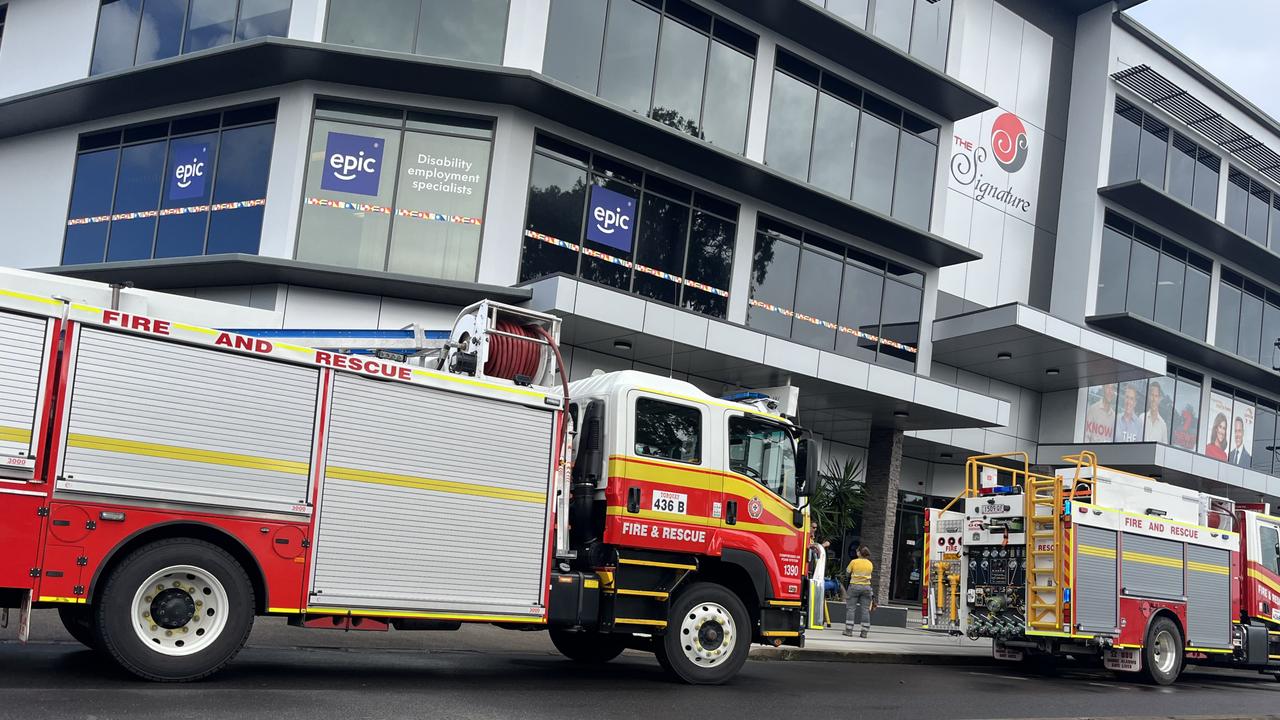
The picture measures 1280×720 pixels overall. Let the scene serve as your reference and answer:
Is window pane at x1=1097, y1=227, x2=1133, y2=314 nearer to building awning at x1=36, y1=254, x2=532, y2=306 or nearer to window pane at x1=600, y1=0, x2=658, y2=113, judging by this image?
window pane at x1=600, y1=0, x2=658, y2=113

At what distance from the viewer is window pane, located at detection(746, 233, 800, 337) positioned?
21766mm

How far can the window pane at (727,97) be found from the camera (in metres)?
21.0

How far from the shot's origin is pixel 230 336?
845 centimetres

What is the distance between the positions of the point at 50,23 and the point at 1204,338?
32.1 metres

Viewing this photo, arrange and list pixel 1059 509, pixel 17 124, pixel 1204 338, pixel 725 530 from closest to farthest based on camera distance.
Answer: pixel 725 530
pixel 1059 509
pixel 17 124
pixel 1204 338

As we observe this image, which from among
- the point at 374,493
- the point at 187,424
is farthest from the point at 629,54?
the point at 187,424

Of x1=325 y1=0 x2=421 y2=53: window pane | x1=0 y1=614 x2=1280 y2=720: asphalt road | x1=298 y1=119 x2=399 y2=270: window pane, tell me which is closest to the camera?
x1=0 y1=614 x2=1280 y2=720: asphalt road

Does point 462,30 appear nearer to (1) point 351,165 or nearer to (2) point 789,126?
(1) point 351,165

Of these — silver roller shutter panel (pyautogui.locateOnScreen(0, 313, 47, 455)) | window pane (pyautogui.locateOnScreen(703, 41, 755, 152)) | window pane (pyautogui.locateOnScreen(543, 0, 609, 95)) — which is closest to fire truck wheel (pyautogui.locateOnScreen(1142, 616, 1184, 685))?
window pane (pyautogui.locateOnScreen(703, 41, 755, 152))

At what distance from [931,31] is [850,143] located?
334 centimetres

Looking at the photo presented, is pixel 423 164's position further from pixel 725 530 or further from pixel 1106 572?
pixel 1106 572

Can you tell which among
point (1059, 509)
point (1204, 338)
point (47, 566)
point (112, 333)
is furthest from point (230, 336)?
point (1204, 338)

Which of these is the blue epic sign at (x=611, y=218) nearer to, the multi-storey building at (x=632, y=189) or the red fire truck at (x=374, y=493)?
the multi-storey building at (x=632, y=189)

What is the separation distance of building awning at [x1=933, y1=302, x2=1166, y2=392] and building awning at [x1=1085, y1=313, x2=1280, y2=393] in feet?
5.92
